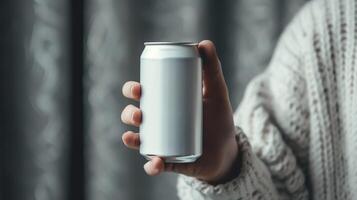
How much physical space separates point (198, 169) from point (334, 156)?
299 mm

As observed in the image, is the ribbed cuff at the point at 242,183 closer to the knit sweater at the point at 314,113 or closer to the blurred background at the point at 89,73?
the knit sweater at the point at 314,113

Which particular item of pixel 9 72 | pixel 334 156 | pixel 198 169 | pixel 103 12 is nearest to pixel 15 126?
pixel 9 72

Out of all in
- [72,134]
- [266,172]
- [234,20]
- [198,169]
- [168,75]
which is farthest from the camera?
[234,20]

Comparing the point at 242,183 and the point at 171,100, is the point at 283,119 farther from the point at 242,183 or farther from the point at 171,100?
the point at 171,100

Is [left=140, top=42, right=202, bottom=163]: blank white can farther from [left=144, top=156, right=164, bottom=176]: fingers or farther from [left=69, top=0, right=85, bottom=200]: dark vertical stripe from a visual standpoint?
[left=69, top=0, right=85, bottom=200]: dark vertical stripe

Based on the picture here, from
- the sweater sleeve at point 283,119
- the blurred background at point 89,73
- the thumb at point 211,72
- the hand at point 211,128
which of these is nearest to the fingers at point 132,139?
the hand at point 211,128

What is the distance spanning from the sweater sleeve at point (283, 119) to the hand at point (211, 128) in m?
0.13

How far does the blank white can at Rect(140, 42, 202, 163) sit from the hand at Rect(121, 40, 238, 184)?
0.11 ft

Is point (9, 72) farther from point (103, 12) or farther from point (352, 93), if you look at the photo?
point (352, 93)

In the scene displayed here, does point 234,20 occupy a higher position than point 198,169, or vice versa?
point 234,20

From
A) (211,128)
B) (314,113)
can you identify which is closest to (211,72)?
(211,128)

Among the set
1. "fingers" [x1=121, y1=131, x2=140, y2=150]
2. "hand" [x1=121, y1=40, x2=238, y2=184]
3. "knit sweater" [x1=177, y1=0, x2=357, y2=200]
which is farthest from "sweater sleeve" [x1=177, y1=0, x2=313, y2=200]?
"fingers" [x1=121, y1=131, x2=140, y2=150]

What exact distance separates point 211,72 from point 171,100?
0.12 meters

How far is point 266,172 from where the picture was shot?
91cm
